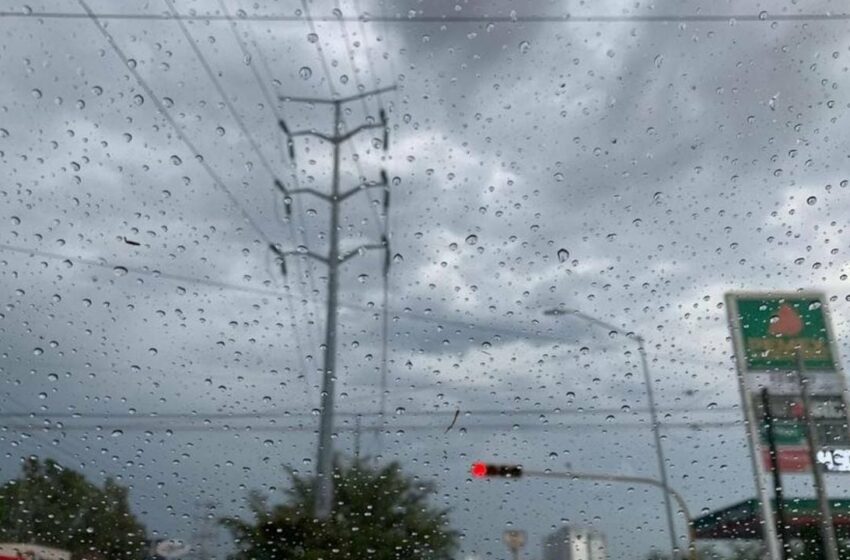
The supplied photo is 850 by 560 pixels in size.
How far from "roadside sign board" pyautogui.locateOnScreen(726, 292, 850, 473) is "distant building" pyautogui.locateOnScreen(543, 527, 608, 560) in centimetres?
142

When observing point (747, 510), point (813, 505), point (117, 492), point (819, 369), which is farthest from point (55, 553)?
point (819, 369)

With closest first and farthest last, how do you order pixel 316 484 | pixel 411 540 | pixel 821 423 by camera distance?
pixel 411 540, pixel 316 484, pixel 821 423

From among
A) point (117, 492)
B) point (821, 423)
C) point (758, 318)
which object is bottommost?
point (117, 492)

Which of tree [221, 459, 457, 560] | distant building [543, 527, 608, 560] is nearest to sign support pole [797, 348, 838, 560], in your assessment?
distant building [543, 527, 608, 560]

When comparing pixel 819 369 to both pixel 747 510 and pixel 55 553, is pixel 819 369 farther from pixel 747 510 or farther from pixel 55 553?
pixel 55 553

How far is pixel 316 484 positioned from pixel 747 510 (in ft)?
9.18

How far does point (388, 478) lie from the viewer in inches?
284

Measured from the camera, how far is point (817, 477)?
7285mm

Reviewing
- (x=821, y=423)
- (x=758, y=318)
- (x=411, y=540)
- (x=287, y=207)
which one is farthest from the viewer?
(x=287, y=207)

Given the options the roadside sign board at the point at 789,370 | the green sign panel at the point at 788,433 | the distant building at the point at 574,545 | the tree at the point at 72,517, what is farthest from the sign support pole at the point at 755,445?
the tree at the point at 72,517

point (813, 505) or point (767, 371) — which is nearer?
point (813, 505)

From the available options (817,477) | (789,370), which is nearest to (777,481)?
(817,477)

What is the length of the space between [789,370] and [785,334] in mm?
305

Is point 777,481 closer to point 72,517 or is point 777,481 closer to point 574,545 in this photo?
point 574,545
